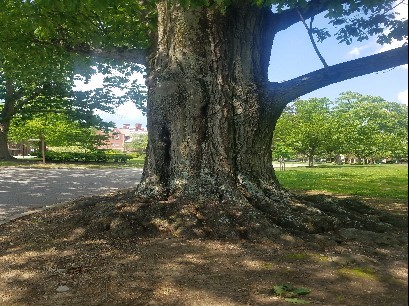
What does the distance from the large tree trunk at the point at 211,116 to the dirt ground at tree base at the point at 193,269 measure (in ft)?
3.51

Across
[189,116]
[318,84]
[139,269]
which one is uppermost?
[318,84]

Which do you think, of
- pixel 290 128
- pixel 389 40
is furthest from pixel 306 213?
pixel 290 128

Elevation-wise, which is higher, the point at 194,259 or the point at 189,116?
the point at 189,116

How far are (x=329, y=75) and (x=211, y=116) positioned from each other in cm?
170

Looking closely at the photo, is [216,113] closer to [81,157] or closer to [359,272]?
[359,272]

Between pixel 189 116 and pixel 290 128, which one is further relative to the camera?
pixel 290 128

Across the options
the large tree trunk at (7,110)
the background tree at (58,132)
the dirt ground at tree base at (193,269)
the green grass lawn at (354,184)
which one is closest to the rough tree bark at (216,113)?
the dirt ground at tree base at (193,269)

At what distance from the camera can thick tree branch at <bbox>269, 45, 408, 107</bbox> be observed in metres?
4.57

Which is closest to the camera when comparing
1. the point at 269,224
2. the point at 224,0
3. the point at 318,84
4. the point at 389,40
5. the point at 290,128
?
the point at 269,224

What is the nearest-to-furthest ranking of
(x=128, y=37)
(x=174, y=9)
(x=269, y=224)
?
(x=269, y=224) → (x=174, y=9) → (x=128, y=37)

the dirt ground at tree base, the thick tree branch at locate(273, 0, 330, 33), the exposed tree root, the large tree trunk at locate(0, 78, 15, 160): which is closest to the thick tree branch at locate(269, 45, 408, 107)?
the thick tree branch at locate(273, 0, 330, 33)

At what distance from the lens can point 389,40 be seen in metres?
6.36

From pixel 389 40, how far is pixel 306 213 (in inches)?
138

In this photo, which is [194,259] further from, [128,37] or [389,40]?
[128,37]
